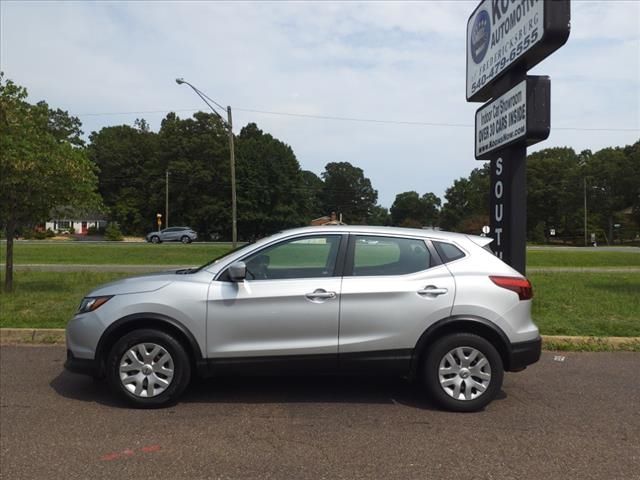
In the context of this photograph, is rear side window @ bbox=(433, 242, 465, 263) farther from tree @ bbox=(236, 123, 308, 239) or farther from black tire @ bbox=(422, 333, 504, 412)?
tree @ bbox=(236, 123, 308, 239)

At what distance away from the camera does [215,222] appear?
71.0 m

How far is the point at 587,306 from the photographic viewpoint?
32.7 feet

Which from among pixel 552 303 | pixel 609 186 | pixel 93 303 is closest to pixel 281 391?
pixel 93 303

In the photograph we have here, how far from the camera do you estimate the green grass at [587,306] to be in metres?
8.08

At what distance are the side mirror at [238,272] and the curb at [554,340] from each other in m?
4.01

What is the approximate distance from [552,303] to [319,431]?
7.25 m

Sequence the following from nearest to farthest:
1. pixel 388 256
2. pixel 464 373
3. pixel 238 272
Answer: pixel 238 272 < pixel 464 373 < pixel 388 256

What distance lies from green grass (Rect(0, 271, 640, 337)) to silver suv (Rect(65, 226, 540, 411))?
11.2 feet

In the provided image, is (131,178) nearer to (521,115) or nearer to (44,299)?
(44,299)

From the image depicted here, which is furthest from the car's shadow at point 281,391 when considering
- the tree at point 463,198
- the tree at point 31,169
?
the tree at point 463,198

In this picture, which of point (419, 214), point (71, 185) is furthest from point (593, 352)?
point (419, 214)

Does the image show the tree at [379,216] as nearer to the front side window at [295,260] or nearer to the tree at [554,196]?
the tree at [554,196]

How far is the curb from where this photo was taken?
7.42 meters

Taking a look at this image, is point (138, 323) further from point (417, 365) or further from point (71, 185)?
point (71, 185)
